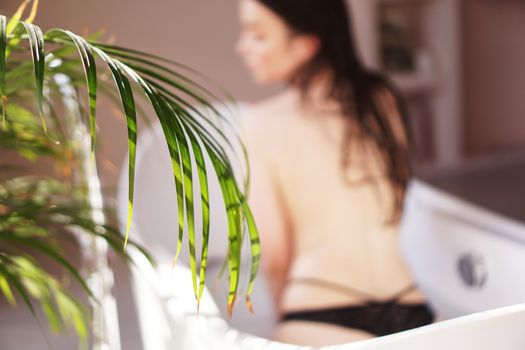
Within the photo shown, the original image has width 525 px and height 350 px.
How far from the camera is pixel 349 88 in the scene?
214cm

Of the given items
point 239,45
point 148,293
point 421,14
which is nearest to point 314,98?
point 239,45

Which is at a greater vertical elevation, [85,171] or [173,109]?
[173,109]

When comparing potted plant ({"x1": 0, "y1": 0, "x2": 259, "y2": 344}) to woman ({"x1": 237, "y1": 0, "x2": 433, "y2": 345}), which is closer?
potted plant ({"x1": 0, "y1": 0, "x2": 259, "y2": 344})

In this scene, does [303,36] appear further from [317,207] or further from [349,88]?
[317,207]

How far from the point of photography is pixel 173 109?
32.1 inches

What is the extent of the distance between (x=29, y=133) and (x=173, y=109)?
46cm

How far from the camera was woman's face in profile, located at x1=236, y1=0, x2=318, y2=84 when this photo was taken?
2119 millimetres

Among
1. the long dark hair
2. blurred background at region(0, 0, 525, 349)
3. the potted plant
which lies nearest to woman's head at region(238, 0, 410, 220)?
the long dark hair

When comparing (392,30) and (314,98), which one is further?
Result: (392,30)

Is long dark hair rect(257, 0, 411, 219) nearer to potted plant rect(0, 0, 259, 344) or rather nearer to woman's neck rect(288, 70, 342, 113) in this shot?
woman's neck rect(288, 70, 342, 113)

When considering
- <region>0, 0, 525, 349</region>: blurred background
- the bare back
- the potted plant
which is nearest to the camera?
the potted plant

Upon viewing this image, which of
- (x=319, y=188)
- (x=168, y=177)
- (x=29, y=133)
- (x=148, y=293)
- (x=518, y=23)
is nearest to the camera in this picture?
(x=29, y=133)

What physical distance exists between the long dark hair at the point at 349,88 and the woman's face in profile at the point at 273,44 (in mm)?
19

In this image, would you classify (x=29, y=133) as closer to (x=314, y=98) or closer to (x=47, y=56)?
(x=47, y=56)
